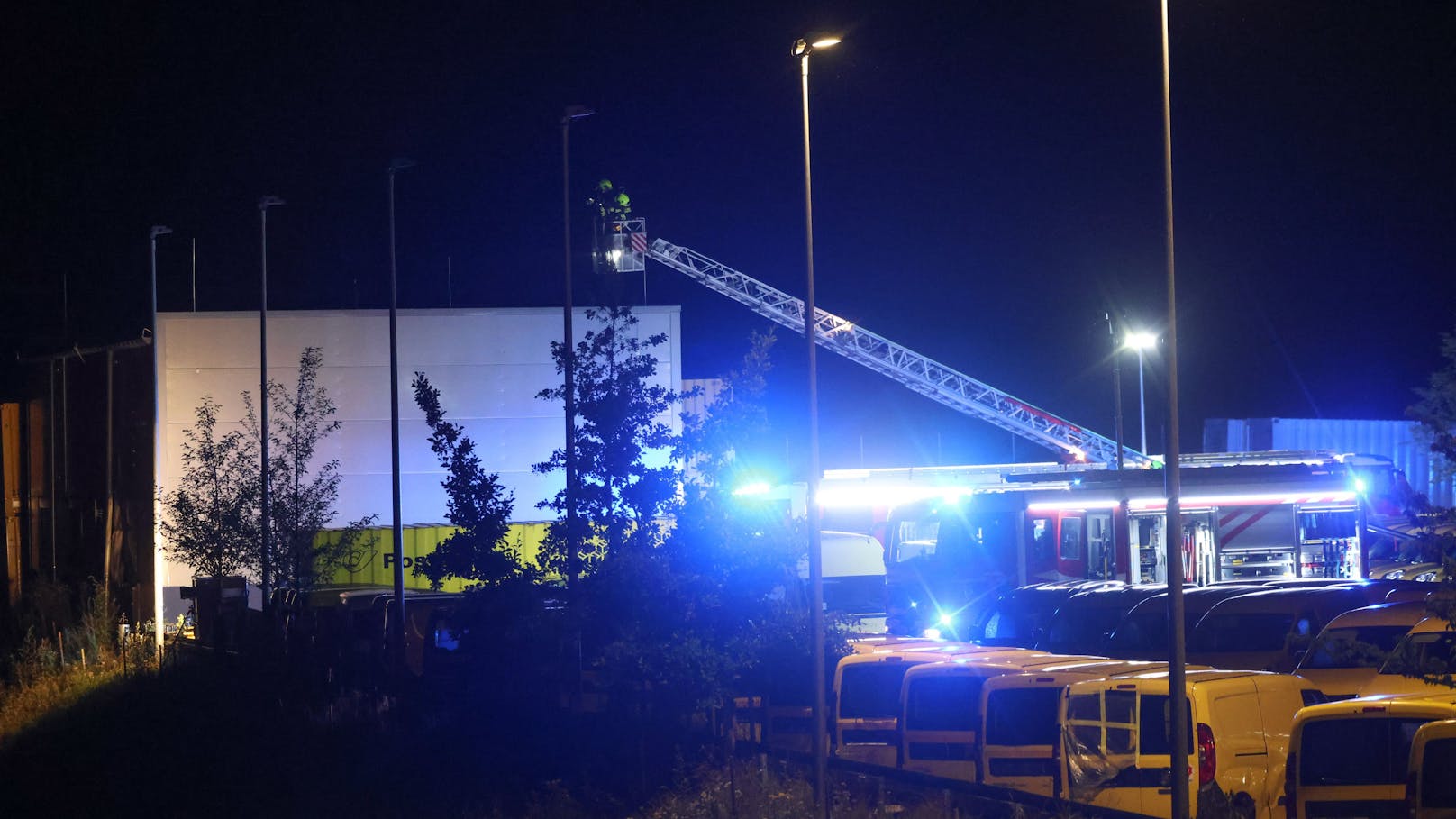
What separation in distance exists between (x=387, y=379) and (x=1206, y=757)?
111 feet

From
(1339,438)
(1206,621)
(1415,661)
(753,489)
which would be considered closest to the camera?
(1415,661)

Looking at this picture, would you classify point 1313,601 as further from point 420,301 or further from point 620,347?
point 420,301

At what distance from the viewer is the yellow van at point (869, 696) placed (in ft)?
47.3

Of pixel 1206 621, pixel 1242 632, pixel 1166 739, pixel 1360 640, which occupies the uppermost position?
pixel 1360 640

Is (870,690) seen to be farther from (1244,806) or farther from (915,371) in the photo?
(915,371)

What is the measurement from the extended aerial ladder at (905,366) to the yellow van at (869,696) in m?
39.6

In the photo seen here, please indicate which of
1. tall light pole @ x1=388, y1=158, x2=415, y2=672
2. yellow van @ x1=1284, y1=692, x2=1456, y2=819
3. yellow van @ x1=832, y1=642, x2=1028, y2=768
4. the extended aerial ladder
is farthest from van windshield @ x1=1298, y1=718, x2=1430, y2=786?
the extended aerial ladder

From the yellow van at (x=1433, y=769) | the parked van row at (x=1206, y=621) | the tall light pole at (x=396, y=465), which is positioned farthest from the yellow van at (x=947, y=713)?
the tall light pole at (x=396, y=465)

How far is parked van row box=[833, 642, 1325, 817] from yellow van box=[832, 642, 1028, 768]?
36.1 inches

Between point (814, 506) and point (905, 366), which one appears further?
point (905, 366)

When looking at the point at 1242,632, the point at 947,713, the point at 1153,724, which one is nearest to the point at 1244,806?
the point at 1153,724

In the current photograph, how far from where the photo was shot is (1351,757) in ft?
32.7

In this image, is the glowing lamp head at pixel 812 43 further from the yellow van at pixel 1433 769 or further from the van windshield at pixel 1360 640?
the yellow van at pixel 1433 769

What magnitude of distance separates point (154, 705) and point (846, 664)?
1406cm
